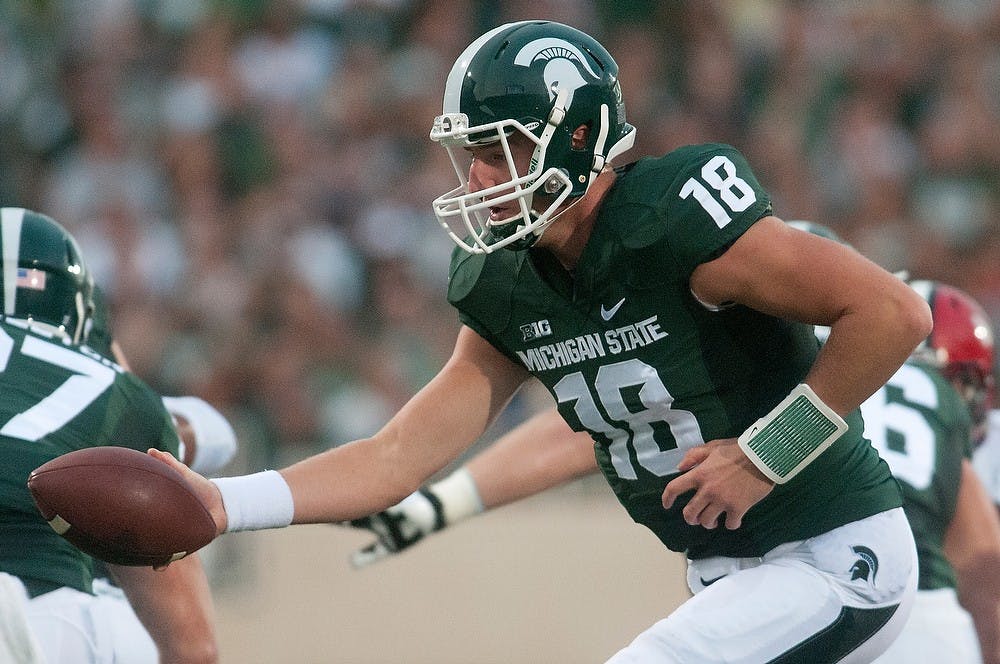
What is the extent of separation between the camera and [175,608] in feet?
10.1

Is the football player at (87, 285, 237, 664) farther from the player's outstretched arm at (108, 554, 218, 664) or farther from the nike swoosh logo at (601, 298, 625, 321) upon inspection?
the nike swoosh logo at (601, 298, 625, 321)

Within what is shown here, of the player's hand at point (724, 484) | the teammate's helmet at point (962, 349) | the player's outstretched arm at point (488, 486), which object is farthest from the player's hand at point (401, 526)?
the teammate's helmet at point (962, 349)

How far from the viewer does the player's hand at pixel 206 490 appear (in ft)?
8.45

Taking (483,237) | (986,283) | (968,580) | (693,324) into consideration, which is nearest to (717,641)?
A: (693,324)

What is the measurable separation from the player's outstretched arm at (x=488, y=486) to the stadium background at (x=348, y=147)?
274 centimetres

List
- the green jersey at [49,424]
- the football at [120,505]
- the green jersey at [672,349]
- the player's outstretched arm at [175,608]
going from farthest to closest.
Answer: the player's outstretched arm at [175,608]
the green jersey at [49,424]
the green jersey at [672,349]
the football at [120,505]

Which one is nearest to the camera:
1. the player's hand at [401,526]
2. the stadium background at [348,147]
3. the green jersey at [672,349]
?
the green jersey at [672,349]

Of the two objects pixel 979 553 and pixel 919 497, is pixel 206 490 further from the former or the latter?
pixel 979 553

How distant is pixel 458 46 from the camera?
8.33 m

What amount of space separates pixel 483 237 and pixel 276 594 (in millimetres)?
3461

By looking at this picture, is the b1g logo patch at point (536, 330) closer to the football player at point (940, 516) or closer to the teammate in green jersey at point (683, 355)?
the teammate in green jersey at point (683, 355)

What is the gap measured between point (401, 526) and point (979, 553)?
1582mm

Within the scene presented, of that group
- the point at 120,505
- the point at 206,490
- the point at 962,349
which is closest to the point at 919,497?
the point at 962,349

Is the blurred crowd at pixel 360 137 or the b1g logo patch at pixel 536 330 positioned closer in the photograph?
the b1g logo patch at pixel 536 330
